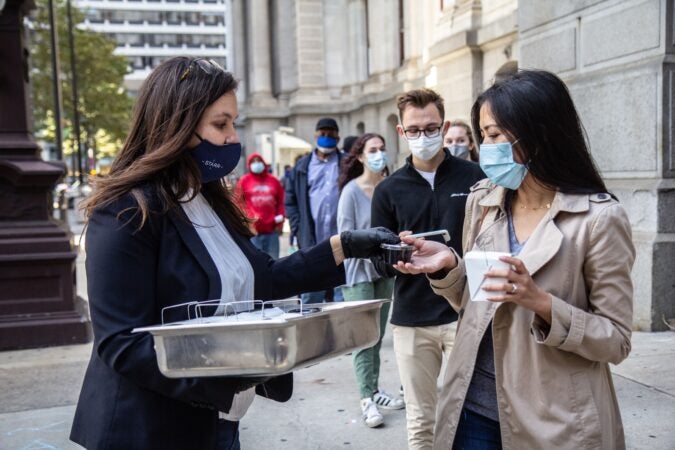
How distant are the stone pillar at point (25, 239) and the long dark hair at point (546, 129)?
587 cm

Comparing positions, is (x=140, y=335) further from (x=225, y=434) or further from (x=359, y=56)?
(x=359, y=56)

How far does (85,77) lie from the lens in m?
37.7

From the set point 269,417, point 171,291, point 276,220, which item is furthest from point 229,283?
point 276,220

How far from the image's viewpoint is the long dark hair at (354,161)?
19.8ft

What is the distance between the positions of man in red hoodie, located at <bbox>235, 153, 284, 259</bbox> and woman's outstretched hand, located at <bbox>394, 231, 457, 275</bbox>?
275 inches

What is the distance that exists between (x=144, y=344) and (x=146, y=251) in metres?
0.28

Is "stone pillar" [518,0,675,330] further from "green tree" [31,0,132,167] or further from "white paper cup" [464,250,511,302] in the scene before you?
"green tree" [31,0,132,167]

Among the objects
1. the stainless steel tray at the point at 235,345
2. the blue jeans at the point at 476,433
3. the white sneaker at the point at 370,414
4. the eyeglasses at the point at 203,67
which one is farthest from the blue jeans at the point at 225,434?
the white sneaker at the point at 370,414

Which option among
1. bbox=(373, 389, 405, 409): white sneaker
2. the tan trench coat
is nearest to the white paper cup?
the tan trench coat

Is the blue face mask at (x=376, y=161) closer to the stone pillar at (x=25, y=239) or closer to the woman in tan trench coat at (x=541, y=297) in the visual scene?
the woman in tan trench coat at (x=541, y=297)

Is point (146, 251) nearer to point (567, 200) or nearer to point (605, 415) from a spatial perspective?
point (567, 200)

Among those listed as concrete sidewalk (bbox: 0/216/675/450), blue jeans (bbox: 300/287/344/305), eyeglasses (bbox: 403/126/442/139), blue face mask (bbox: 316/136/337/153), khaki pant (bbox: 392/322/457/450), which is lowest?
concrete sidewalk (bbox: 0/216/675/450)

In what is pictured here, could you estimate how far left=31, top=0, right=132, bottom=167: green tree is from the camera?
3509 cm

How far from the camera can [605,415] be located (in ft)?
6.98
